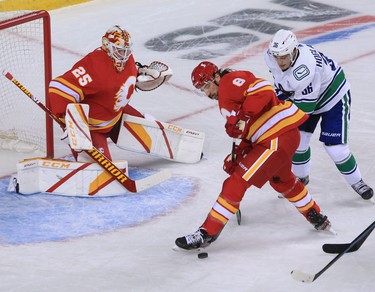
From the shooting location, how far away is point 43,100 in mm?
5578

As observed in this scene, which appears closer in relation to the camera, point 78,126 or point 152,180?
point 78,126

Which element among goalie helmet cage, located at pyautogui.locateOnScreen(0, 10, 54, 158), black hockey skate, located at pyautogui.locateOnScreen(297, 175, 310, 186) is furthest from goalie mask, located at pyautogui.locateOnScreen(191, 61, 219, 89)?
goalie helmet cage, located at pyautogui.locateOnScreen(0, 10, 54, 158)

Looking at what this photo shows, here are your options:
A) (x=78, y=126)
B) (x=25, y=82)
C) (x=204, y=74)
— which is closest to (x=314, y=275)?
(x=204, y=74)

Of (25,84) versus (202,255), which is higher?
(202,255)

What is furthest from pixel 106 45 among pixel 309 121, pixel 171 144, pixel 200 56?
pixel 200 56

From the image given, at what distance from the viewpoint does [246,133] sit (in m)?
4.18

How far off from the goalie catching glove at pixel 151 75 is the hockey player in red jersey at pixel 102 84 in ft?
0.36

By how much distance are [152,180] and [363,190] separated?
3.20 ft

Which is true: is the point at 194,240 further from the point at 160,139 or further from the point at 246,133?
the point at 160,139

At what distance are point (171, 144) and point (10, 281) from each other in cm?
155

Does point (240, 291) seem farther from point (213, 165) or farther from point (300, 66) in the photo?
point (213, 165)

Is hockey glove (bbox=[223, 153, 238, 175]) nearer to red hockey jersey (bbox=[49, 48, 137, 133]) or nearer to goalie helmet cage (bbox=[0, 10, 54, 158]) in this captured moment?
red hockey jersey (bbox=[49, 48, 137, 133])

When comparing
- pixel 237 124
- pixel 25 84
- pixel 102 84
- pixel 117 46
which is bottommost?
pixel 25 84

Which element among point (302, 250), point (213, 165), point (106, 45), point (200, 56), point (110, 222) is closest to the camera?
point (302, 250)
